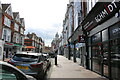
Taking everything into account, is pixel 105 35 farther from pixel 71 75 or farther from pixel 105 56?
pixel 71 75

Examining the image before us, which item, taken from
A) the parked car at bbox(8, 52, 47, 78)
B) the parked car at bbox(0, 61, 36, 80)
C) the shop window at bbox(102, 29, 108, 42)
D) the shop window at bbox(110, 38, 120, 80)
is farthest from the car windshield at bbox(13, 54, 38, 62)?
the shop window at bbox(102, 29, 108, 42)

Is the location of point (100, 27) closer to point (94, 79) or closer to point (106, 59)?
point (106, 59)

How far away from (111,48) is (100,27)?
→ 2.08 metres

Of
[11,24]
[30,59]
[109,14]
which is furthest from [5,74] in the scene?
[11,24]

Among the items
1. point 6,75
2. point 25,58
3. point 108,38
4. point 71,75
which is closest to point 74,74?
point 71,75

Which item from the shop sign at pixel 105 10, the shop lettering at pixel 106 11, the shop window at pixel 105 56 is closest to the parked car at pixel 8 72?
the shop sign at pixel 105 10

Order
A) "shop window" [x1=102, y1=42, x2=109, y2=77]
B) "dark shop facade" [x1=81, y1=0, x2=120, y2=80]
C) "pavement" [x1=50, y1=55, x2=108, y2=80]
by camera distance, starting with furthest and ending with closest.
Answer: "pavement" [x1=50, y1=55, x2=108, y2=80] < "shop window" [x1=102, y1=42, x2=109, y2=77] < "dark shop facade" [x1=81, y1=0, x2=120, y2=80]

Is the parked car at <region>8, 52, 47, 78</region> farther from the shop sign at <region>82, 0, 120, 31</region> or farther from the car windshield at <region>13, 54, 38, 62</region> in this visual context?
the shop sign at <region>82, 0, 120, 31</region>

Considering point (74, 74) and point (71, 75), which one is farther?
point (74, 74)

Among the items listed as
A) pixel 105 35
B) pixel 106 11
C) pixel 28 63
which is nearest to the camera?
pixel 28 63

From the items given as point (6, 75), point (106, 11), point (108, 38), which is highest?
A: point (106, 11)

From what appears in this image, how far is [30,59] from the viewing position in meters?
6.57

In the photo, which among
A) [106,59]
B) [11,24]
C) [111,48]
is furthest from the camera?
[11,24]

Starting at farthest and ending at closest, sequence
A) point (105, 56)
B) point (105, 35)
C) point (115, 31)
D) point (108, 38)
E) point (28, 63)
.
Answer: point (105, 35)
point (105, 56)
point (108, 38)
point (115, 31)
point (28, 63)
